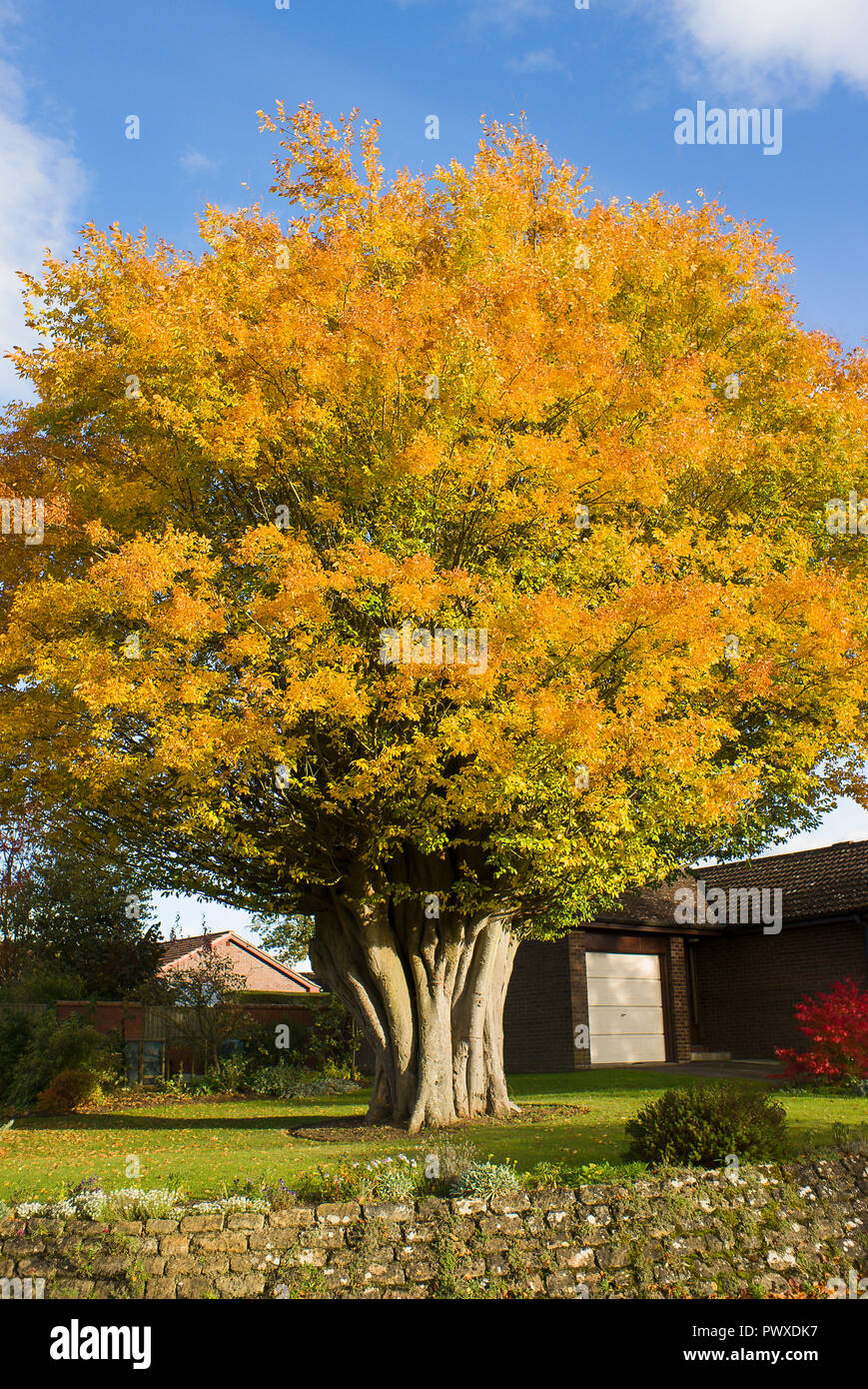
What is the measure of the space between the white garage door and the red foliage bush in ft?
26.9

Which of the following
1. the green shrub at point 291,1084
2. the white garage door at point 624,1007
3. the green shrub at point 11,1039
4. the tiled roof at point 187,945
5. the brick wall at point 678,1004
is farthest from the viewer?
the tiled roof at point 187,945

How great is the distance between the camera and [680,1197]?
9.23m

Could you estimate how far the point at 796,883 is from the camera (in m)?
25.6

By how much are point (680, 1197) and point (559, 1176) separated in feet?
3.62

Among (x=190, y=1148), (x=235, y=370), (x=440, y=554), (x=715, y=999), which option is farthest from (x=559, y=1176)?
(x=715, y=999)

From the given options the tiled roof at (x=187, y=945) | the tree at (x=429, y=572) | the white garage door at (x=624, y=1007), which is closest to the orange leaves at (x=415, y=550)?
the tree at (x=429, y=572)

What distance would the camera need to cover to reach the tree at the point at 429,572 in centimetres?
1102

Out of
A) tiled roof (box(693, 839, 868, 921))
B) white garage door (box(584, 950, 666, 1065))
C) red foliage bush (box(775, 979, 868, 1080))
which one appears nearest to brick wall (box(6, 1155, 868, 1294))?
red foliage bush (box(775, 979, 868, 1080))

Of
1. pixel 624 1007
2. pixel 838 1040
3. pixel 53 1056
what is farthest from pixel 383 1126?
pixel 624 1007

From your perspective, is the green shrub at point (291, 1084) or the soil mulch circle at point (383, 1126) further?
the green shrub at point (291, 1084)

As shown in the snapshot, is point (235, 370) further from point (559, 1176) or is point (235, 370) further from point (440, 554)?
point (559, 1176)

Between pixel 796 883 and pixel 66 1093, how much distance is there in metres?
17.7

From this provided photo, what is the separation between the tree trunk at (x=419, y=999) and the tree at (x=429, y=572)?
6 cm

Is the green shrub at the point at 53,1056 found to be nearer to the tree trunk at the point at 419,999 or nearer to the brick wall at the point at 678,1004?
the tree trunk at the point at 419,999
